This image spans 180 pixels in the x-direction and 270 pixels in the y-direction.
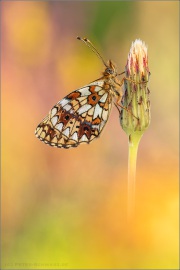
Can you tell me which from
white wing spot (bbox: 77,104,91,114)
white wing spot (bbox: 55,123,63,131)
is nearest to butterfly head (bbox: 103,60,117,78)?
white wing spot (bbox: 77,104,91,114)

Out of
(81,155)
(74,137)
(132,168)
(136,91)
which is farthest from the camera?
(81,155)

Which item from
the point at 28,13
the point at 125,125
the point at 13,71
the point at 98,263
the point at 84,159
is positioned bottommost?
the point at 98,263

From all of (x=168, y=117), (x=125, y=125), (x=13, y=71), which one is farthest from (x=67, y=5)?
(x=125, y=125)

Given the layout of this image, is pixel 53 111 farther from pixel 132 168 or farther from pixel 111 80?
pixel 132 168

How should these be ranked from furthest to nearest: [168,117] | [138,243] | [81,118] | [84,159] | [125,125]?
[168,117]
[84,159]
[138,243]
[81,118]
[125,125]

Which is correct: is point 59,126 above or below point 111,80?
below

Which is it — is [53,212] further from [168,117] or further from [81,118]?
[168,117]

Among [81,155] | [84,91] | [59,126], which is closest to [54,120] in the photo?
[59,126]

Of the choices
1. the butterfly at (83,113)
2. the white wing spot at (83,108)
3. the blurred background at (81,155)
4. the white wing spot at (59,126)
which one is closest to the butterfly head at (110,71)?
the butterfly at (83,113)
